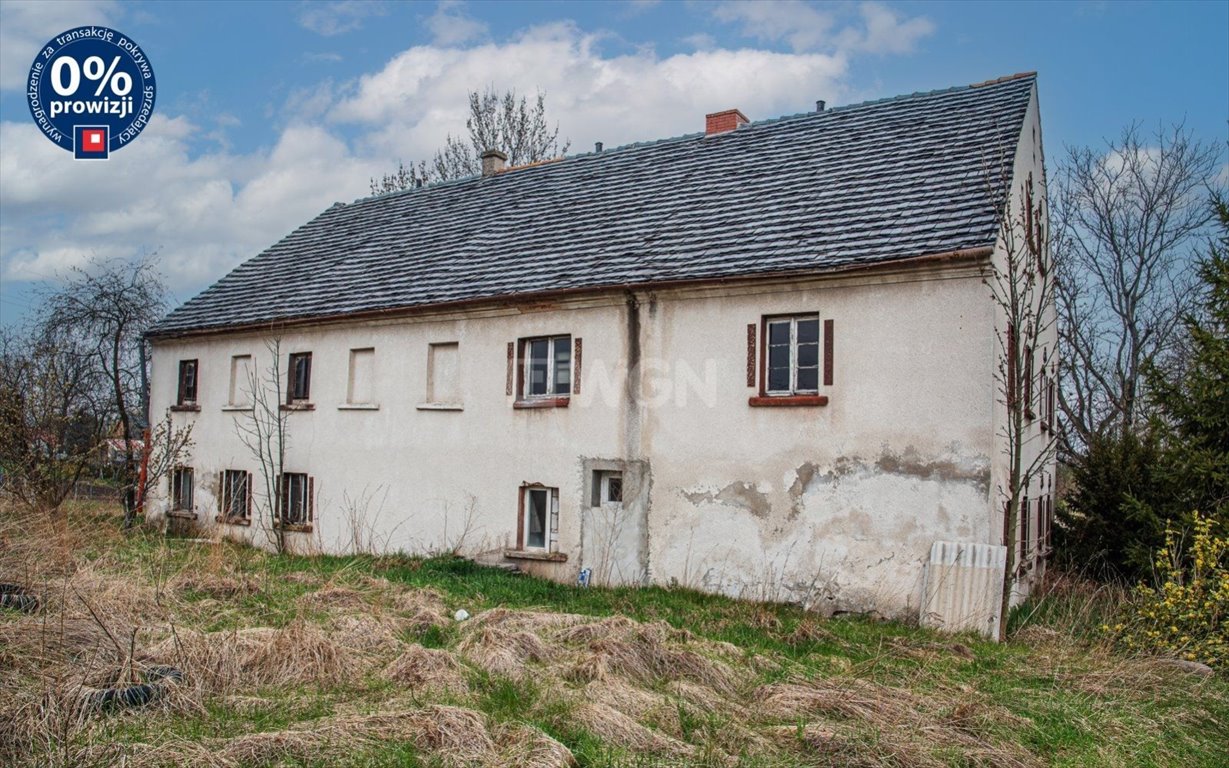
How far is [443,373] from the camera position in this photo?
16.7m

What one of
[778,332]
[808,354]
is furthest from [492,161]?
[808,354]

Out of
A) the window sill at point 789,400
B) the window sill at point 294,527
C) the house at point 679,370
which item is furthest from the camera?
the window sill at point 294,527

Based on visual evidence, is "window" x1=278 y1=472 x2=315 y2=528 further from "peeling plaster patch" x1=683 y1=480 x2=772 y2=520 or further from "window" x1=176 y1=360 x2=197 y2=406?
"peeling plaster patch" x1=683 y1=480 x2=772 y2=520

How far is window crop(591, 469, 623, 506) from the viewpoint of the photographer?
1440 centimetres

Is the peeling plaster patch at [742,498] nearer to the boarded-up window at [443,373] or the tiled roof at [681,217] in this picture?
the tiled roof at [681,217]

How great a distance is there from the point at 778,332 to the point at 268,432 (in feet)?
37.0

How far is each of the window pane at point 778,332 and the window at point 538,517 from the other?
4238 mm

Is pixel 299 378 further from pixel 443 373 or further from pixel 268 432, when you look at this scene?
pixel 443 373

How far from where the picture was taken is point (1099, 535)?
666 inches

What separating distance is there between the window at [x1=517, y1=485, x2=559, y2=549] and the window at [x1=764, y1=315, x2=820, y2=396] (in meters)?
4.05

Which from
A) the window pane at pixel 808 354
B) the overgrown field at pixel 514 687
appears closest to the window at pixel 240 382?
the overgrown field at pixel 514 687

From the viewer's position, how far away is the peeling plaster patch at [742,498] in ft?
42.3

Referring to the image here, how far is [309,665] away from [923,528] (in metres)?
7.78

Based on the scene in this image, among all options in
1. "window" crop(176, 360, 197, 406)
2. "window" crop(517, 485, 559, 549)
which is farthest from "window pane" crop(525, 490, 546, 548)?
"window" crop(176, 360, 197, 406)
